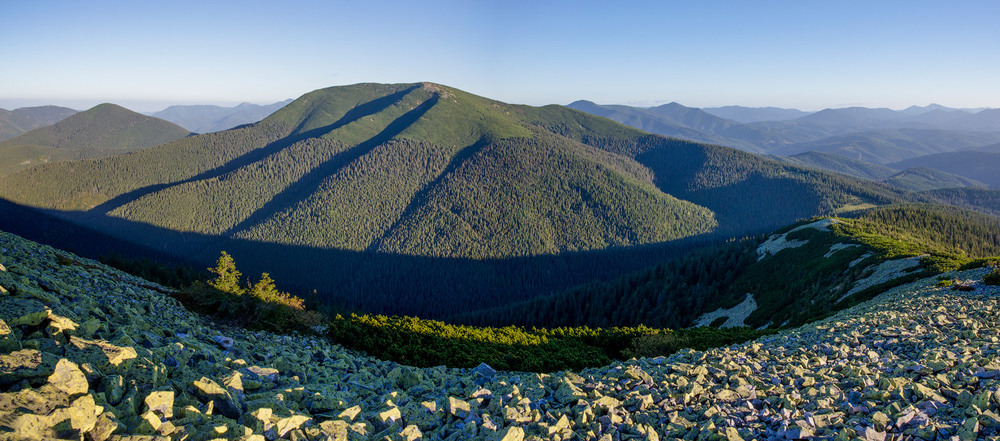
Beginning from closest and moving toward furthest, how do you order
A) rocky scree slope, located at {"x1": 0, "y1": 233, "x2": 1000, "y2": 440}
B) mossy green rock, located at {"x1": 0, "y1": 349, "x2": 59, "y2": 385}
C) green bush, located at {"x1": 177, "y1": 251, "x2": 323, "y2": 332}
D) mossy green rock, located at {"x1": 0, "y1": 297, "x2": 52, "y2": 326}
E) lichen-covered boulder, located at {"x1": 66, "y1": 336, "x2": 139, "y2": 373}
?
mossy green rock, located at {"x1": 0, "y1": 349, "x2": 59, "y2": 385} → rocky scree slope, located at {"x1": 0, "y1": 233, "x2": 1000, "y2": 440} → lichen-covered boulder, located at {"x1": 66, "y1": 336, "x2": 139, "y2": 373} → mossy green rock, located at {"x1": 0, "y1": 297, "x2": 52, "y2": 326} → green bush, located at {"x1": 177, "y1": 251, "x2": 323, "y2": 332}

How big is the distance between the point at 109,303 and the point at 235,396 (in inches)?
546

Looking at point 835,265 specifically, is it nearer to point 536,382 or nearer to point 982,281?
point 982,281

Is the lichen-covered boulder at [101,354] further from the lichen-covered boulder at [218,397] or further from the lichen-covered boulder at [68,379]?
the lichen-covered boulder at [218,397]

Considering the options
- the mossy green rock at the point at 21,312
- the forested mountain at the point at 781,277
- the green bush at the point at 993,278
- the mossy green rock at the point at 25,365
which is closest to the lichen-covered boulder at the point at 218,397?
the mossy green rock at the point at 25,365

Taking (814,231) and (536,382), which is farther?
(814,231)

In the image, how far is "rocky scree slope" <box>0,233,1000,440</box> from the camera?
9.27 meters

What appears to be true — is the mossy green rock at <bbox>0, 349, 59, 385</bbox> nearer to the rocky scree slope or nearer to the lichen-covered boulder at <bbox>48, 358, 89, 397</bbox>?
the rocky scree slope

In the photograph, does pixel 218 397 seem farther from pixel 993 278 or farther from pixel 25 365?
pixel 993 278

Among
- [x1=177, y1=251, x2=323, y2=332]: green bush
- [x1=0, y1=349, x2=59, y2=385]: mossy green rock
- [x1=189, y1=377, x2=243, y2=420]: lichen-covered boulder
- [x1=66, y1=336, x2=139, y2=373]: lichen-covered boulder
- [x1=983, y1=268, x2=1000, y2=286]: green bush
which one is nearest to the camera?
[x1=0, y1=349, x2=59, y2=385]: mossy green rock

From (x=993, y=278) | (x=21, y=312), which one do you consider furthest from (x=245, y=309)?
(x=993, y=278)

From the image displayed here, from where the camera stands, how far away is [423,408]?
13445 millimetres

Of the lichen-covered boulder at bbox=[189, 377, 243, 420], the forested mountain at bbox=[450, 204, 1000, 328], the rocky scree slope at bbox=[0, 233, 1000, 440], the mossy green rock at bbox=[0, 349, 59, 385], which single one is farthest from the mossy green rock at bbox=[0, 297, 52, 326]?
the forested mountain at bbox=[450, 204, 1000, 328]

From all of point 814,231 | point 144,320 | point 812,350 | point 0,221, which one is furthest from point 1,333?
point 0,221

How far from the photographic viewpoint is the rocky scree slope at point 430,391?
927cm
